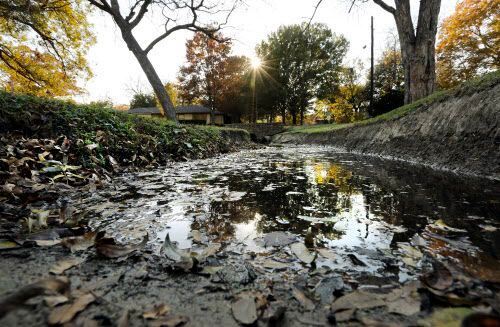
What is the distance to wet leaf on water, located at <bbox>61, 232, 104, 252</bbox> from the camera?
99 cm

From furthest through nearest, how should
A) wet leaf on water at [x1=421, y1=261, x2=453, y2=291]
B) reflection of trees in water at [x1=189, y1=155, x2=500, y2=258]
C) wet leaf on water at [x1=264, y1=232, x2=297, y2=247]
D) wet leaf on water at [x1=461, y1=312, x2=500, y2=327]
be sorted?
reflection of trees in water at [x1=189, y1=155, x2=500, y2=258], wet leaf on water at [x1=264, y1=232, x2=297, y2=247], wet leaf on water at [x1=421, y1=261, x2=453, y2=291], wet leaf on water at [x1=461, y1=312, x2=500, y2=327]

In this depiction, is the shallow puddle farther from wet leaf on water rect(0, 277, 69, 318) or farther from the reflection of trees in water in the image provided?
→ wet leaf on water rect(0, 277, 69, 318)

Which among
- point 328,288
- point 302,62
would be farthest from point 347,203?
point 302,62

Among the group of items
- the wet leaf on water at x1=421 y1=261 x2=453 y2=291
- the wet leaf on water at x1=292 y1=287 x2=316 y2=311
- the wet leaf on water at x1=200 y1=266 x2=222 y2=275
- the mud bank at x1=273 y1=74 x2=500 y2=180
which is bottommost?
the wet leaf on water at x1=292 y1=287 x2=316 y2=311

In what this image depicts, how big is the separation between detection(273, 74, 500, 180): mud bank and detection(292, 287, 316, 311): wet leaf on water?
2890mm

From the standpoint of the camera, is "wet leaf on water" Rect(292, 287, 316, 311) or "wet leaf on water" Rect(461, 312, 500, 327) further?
"wet leaf on water" Rect(292, 287, 316, 311)

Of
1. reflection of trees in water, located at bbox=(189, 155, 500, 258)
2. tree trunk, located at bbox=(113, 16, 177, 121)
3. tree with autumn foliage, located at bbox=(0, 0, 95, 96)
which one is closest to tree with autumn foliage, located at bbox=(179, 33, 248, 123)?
tree with autumn foliage, located at bbox=(0, 0, 95, 96)

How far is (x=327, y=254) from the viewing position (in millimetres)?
993

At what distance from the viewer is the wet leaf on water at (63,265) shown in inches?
31.8

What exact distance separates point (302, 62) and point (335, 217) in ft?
107

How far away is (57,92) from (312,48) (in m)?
27.3

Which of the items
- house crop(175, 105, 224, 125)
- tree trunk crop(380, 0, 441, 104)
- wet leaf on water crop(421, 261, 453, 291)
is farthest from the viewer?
house crop(175, 105, 224, 125)

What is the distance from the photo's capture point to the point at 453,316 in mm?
619

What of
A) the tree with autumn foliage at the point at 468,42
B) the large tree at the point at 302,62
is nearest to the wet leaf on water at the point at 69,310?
the tree with autumn foliage at the point at 468,42
